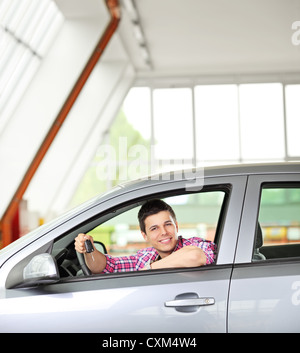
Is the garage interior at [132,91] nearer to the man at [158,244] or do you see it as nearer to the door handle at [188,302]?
the man at [158,244]

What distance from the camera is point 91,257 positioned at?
2814 millimetres

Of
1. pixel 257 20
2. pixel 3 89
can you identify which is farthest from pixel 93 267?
pixel 257 20

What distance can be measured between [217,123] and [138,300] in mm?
15771

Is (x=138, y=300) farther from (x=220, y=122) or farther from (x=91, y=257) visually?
(x=220, y=122)

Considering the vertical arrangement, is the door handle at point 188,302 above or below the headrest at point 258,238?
below

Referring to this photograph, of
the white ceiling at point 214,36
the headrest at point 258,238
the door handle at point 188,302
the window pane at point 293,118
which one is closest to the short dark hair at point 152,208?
the headrest at point 258,238

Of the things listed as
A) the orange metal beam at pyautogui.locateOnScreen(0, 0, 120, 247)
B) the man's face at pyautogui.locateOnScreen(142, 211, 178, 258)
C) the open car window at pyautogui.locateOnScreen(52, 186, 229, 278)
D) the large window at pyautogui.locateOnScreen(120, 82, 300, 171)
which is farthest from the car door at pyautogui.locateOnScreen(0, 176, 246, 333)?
the large window at pyautogui.locateOnScreen(120, 82, 300, 171)

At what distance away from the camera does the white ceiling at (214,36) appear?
11555 millimetres

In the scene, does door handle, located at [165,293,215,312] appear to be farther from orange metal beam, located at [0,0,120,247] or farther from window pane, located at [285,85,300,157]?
window pane, located at [285,85,300,157]

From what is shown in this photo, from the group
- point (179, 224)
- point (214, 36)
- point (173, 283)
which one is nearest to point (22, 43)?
point (214, 36)

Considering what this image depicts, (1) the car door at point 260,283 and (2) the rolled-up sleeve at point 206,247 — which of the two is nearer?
(1) the car door at point 260,283

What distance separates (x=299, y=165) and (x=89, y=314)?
1.05 m

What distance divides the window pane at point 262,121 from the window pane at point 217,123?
0.25m
